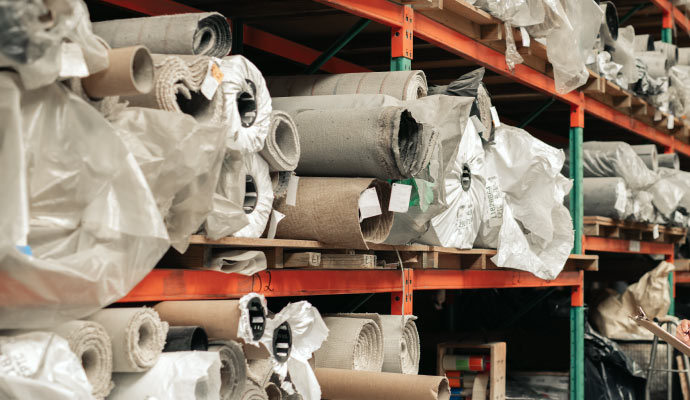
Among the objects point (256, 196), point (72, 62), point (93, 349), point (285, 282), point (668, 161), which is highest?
point (668, 161)

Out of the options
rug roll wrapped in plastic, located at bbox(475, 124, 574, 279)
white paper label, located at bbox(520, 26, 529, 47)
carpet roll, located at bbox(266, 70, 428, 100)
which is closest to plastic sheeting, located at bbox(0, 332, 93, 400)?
carpet roll, located at bbox(266, 70, 428, 100)

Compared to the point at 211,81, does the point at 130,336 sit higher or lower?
lower

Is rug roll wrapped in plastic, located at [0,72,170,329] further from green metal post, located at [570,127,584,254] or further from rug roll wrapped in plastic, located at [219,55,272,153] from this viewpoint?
green metal post, located at [570,127,584,254]

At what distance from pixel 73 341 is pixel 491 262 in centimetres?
332

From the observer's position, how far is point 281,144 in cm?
338

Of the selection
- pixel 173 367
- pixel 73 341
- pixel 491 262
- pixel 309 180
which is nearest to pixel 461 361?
pixel 491 262

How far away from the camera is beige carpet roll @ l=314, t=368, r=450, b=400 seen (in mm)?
3494

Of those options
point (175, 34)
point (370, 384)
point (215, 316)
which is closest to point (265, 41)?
point (175, 34)

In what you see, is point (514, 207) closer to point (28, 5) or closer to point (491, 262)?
point (491, 262)

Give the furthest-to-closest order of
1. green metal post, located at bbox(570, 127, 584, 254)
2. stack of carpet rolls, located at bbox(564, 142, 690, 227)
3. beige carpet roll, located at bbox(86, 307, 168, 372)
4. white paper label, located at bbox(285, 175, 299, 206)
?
stack of carpet rolls, located at bbox(564, 142, 690, 227) → green metal post, located at bbox(570, 127, 584, 254) → white paper label, located at bbox(285, 175, 299, 206) → beige carpet roll, located at bbox(86, 307, 168, 372)

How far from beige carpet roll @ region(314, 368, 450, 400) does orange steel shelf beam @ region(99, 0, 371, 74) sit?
194cm

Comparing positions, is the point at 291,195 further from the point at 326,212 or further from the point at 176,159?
the point at 176,159

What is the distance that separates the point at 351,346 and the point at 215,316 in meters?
1.01

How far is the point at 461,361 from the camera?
5.50m
